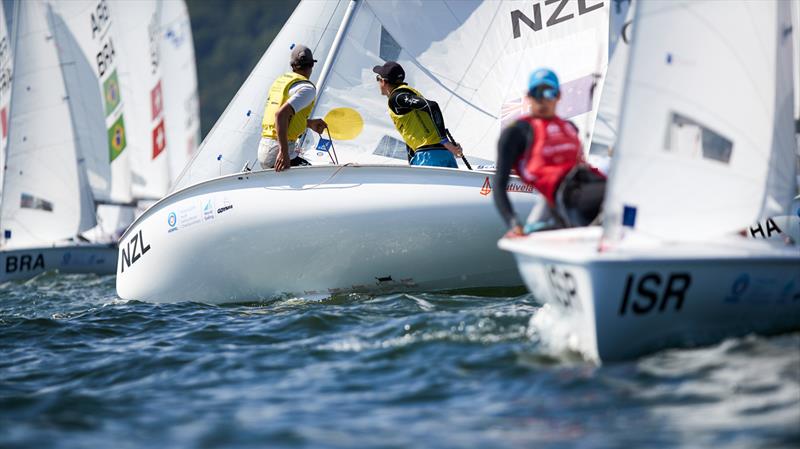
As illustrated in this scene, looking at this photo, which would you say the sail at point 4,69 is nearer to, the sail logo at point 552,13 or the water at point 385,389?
the sail logo at point 552,13

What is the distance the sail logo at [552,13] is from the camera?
9.98 metres

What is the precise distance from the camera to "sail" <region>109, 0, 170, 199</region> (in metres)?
20.7

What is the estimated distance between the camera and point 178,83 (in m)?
24.6

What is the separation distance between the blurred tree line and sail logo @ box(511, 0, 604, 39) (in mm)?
48447

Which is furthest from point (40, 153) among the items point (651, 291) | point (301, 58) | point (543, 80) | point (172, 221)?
point (651, 291)

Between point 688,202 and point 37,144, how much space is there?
13703 mm

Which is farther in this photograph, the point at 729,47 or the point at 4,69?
the point at 4,69

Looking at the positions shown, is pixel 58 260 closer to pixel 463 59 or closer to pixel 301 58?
pixel 463 59

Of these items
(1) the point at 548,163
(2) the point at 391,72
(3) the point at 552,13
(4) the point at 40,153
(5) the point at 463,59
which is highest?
(3) the point at 552,13

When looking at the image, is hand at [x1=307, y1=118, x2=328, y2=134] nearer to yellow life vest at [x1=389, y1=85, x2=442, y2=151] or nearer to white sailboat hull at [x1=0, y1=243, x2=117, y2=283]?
yellow life vest at [x1=389, y1=85, x2=442, y2=151]

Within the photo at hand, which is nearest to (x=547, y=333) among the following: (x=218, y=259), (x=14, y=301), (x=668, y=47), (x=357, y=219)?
(x=668, y=47)

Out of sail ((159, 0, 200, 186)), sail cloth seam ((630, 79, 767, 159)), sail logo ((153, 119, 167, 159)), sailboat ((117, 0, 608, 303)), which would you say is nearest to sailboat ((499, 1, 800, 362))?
sail cloth seam ((630, 79, 767, 159))

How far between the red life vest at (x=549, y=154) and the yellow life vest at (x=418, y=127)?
279 centimetres

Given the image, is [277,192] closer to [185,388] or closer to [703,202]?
[185,388]
